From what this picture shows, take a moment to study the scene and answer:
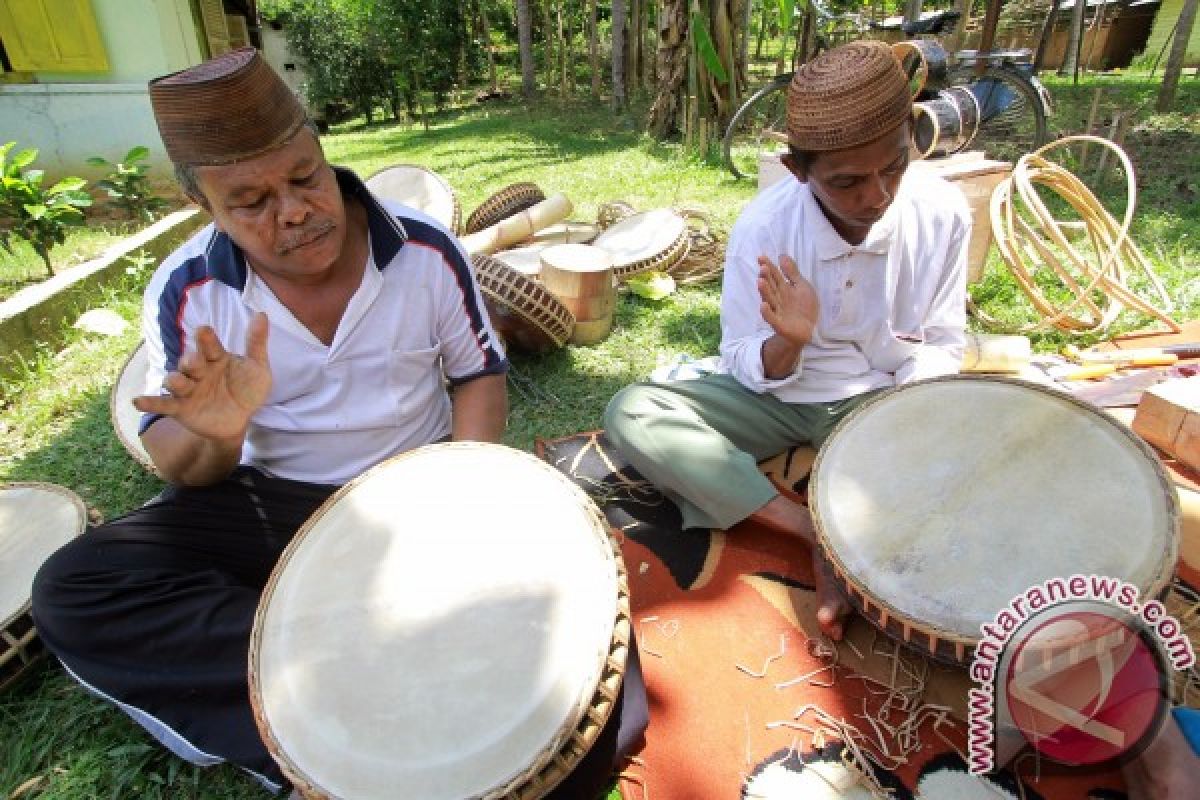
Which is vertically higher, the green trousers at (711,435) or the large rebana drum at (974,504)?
the large rebana drum at (974,504)

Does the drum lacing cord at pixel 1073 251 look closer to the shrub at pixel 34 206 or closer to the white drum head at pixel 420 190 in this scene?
the white drum head at pixel 420 190

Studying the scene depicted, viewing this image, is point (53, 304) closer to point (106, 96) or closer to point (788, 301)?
point (788, 301)

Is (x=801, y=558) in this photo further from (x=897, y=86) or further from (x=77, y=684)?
(x=77, y=684)

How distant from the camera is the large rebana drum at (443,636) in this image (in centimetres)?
106

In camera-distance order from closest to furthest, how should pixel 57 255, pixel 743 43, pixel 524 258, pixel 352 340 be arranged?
pixel 352 340
pixel 524 258
pixel 57 255
pixel 743 43

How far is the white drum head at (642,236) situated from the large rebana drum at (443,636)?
2598mm

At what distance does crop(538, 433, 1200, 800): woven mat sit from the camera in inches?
58.5

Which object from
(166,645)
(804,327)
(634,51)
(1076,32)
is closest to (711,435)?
(804,327)

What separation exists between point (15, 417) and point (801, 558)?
333cm

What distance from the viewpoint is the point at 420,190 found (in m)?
3.92

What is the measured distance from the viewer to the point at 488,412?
1.88m

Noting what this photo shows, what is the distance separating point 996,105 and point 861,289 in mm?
3861

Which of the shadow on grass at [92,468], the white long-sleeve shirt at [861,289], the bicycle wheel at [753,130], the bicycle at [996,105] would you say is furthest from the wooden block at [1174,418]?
the bicycle wheel at [753,130]

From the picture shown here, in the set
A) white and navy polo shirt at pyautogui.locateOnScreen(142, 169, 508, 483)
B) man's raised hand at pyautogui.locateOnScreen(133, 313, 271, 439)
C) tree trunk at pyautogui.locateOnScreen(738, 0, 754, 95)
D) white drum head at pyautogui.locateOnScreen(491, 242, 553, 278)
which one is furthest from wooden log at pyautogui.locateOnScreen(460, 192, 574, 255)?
tree trunk at pyautogui.locateOnScreen(738, 0, 754, 95)
